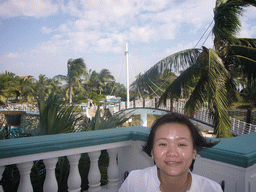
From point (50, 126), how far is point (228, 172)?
185 cm

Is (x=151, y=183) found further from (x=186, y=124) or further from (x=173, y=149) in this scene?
(x=186, y=124)

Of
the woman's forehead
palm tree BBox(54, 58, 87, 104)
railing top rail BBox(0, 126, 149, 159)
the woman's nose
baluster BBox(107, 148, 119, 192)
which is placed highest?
palm tree BBox(54, 58, 87, 104)

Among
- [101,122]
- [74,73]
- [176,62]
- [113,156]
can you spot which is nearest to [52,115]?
[101,122]

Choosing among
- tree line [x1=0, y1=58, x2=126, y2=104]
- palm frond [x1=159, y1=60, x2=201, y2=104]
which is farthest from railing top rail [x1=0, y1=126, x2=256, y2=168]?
tree line [x1=0, y1=58, x2=126, y2=104]

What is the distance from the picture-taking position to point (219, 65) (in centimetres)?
580

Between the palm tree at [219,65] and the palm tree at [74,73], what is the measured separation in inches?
1513

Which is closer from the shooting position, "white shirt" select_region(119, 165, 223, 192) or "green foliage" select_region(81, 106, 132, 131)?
"white shirt" select_region(119, 165, 223, 192)

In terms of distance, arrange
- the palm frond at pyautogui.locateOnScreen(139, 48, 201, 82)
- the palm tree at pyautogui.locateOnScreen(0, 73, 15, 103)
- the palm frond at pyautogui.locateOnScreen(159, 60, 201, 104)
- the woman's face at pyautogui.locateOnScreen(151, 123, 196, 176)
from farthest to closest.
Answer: the palm tree at pyautogui.locateOnScreen(0, 73, 15, 103) → the palm frond at pyautogui.locateOnScreen(139, 48, 201, 82) → the palm frond at pyautogui.locateOnScreen(159, 60, 201, 104) → the woman's face at pyautogui.locateOnScreen(151, 123, 196, 176)

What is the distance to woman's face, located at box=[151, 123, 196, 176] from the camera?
1.04m

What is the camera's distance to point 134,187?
1169 mm

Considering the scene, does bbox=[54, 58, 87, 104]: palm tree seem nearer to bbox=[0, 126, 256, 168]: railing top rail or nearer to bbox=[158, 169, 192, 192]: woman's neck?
bbox=[0, 126, 256, 168]: railing top rail

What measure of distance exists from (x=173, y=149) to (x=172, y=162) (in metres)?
0.06

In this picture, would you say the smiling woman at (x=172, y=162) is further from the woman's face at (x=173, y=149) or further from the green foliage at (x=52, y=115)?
the green foliage at (x=52, y=115)

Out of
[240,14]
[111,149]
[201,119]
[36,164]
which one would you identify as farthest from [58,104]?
[201,119]
